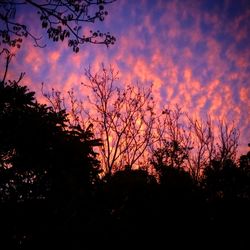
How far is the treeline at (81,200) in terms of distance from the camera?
8.59 m

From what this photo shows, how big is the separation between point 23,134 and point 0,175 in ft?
5.43

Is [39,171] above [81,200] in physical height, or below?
above

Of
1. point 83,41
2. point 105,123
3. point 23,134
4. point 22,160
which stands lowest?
point 22,160

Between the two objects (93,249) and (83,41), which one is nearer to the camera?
(83,41)

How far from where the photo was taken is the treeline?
28.2ft

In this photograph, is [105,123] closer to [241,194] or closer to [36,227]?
[241,194]

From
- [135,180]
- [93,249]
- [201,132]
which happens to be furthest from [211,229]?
[201,132]

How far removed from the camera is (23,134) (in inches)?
401

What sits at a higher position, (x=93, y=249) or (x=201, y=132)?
(x=201, y=132)

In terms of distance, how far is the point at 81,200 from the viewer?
9391mm

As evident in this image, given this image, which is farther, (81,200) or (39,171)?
(39,171)

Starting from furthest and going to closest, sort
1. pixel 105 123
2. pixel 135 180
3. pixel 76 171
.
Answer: pixel 105 123 < pixel 135 180 < pixel 76 171

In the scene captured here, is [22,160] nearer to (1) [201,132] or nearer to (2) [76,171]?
(2) [76,171]

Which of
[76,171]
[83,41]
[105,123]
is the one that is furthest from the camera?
[105,123]
